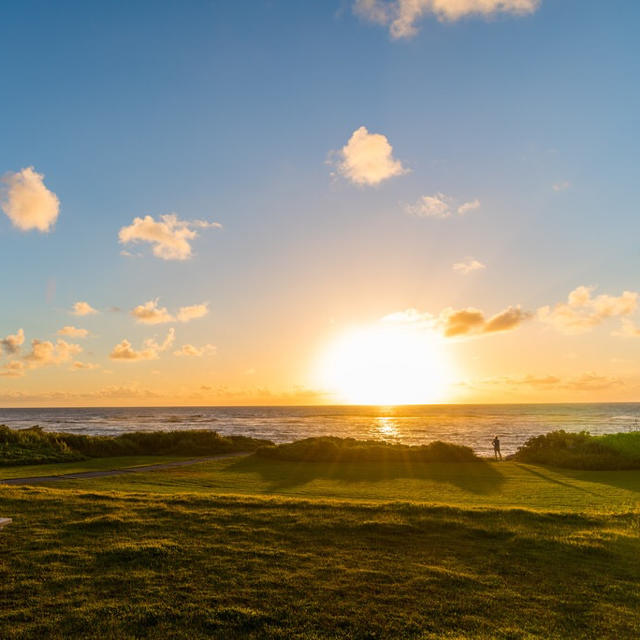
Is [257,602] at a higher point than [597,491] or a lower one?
higher

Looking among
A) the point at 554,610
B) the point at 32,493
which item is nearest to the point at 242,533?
the point at 554,610

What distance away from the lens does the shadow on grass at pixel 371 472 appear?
20472 millimetres

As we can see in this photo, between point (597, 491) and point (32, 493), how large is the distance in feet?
69.8

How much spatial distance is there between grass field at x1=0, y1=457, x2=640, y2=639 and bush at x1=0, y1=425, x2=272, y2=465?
50.6 ft

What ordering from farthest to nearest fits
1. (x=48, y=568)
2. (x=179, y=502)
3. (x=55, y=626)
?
1. (x=179, y=502)
2. (x=48, y=568)
3. (x=55, y=626)

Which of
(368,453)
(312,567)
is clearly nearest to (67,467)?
(368,453)

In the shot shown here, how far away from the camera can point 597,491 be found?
18.8 meters

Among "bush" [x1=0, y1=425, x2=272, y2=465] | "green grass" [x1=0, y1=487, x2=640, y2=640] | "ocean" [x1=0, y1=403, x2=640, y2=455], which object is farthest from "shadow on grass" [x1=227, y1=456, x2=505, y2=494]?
"ocean" [x1=0, y1=403, x2=640, y2=455]

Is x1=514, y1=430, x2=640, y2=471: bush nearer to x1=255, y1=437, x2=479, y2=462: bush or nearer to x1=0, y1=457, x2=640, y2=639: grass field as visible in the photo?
x1=255, y1=437, x2=479, y2=462: bush

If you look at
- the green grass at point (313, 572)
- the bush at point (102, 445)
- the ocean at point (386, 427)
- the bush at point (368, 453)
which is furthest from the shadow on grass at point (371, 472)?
the ocean at point (386, 427)

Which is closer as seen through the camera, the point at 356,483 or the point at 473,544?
the point at 473,544

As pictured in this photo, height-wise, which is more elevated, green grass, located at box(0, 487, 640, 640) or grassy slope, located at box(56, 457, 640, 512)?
green grass, located at box(0, 487, 640, 640)

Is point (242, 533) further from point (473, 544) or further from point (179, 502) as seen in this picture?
point (473, 544)

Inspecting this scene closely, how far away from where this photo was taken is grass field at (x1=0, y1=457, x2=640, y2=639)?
6961 mm
